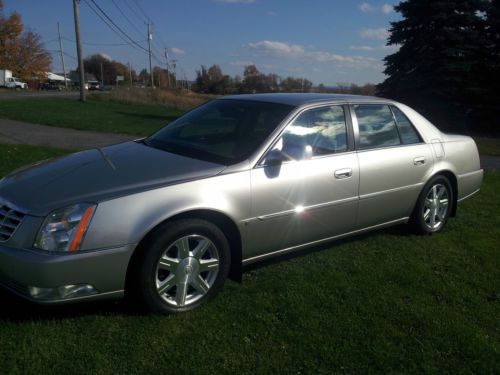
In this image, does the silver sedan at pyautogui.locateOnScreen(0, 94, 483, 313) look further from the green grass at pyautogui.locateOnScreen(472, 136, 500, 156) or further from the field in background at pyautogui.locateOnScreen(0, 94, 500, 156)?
the field in background at pyautogui.locateOnScreen(0, 94, 500, 156)

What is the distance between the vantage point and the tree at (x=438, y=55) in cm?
1934

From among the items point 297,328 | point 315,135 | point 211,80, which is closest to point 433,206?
point 315,135

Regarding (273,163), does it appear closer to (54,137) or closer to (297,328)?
(297,328)

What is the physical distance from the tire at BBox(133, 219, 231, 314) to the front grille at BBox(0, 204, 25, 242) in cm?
78

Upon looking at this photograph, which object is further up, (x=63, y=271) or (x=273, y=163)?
(x=273, y=163)

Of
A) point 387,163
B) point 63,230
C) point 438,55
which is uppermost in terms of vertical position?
point 438,55

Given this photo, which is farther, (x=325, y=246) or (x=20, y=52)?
(x=20, y=52)

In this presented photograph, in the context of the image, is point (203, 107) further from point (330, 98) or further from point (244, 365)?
point (244, 365)

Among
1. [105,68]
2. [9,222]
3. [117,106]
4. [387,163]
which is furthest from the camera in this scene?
[105,68]

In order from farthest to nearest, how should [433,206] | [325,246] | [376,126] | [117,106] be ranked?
1. [117,106]
2. [433,206]
3. [325,246]
4. [376,126]

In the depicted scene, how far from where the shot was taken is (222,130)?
433 cm

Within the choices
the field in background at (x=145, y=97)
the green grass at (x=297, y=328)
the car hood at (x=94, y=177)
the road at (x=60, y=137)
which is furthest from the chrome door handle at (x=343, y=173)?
the field in background at (x=145, y=97)

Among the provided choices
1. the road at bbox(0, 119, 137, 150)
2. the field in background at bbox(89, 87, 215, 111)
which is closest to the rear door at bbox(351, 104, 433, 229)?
the road at bbox(0, 119, 137, 150)

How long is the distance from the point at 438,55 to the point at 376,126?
17.3 m
